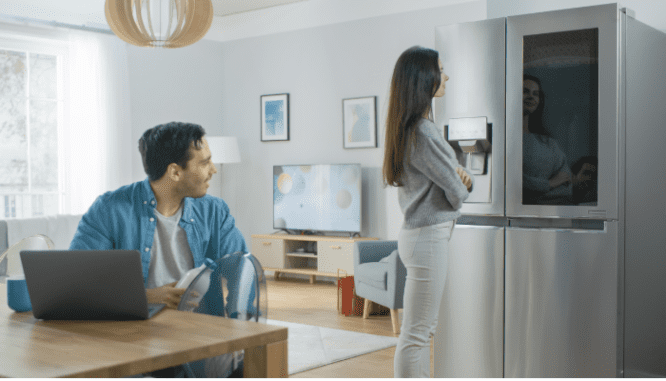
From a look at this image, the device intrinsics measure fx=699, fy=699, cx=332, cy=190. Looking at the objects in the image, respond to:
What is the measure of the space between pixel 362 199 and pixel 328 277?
0.89m

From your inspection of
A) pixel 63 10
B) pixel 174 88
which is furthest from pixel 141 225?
pixel 174 88

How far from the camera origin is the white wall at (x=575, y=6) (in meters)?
3.54

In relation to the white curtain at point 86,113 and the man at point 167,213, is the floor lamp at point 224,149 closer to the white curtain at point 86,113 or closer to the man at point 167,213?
the white curtain at point 86,113

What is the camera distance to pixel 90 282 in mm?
1350

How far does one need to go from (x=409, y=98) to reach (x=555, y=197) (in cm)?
90

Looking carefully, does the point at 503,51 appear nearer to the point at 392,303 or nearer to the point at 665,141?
the point at 665,141

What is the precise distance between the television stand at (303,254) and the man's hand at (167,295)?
4.57 m

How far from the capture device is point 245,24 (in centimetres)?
750

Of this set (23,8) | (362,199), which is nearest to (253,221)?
(362,199)

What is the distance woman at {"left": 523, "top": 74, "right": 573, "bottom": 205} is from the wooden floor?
44.8 inches

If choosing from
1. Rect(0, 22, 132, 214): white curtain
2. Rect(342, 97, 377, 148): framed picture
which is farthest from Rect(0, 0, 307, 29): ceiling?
Rect(342, 97, 377, 148): framed picture

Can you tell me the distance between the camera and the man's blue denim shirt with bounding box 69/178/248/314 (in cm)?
182

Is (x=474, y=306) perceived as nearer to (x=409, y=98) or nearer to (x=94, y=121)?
(x=409, y=98)

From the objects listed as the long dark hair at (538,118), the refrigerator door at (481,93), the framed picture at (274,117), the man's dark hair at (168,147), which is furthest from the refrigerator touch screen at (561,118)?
the framed picture at (274,117)
